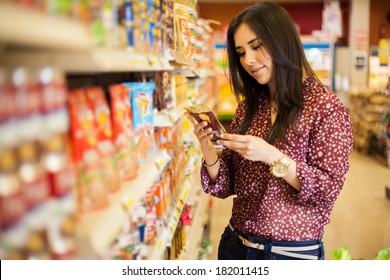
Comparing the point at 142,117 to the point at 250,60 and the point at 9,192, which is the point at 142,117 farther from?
the point at 9,192

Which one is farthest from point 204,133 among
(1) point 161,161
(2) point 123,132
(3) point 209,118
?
(2) point 123,132

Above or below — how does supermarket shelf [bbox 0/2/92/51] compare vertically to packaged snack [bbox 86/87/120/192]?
above

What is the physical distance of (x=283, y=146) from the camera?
161cm

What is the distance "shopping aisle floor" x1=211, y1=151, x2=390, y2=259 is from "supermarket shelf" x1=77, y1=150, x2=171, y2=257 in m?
2.33

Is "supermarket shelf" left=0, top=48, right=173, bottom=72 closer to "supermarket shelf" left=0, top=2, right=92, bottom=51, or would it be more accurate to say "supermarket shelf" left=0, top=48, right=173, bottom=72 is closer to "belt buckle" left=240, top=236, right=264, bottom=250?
"supermarket shelf" left=0, top=2, right=92, bottom=51

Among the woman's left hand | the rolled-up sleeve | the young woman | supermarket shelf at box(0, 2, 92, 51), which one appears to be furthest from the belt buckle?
supermarket shelf at box(0, 2, 92, 51)

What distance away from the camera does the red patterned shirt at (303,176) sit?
1.53 metres

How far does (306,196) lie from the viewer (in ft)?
5.05

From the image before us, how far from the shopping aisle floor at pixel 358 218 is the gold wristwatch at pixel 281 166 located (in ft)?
6.48

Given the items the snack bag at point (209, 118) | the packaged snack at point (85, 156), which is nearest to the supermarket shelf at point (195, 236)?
the snack bag at point (209, 118)

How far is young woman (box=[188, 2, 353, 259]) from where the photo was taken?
1.52 m

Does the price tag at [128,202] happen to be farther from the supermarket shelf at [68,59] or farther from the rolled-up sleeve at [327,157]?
the rolled-up sleeve at [327,157]
